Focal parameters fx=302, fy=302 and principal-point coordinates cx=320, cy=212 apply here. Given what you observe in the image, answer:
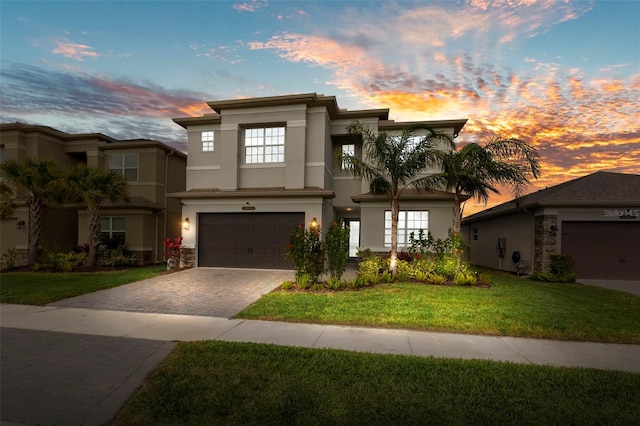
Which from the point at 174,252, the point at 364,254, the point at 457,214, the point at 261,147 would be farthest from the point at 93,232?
the point at 457,214

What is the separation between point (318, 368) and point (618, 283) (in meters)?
14.7

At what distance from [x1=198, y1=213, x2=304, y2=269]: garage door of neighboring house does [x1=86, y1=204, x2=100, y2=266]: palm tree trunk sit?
15.3ft

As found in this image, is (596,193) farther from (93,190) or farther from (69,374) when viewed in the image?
(93,190)

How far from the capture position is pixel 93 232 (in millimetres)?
14312

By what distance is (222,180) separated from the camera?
14.7 metres

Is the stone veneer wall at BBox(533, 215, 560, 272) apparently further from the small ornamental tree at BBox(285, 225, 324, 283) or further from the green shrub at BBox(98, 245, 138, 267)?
the green shrub at BBox(98, 245, 138, 267)

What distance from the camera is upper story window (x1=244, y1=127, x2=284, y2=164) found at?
579 inches

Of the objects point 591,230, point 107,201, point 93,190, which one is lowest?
point 591,230

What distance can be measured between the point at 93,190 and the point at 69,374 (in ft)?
40.4

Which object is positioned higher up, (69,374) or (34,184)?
(34,184)

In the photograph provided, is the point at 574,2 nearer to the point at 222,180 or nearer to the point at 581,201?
the point at 581,201

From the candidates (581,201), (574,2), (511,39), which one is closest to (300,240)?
(511,39)

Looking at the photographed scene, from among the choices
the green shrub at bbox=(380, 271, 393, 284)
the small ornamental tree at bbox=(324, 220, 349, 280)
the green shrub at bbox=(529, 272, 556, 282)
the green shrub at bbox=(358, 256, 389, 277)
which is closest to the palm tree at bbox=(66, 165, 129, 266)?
the small ornamental tree at bbox=(324, 220, 349, 280)

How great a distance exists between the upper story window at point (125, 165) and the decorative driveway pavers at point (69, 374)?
13514mm
